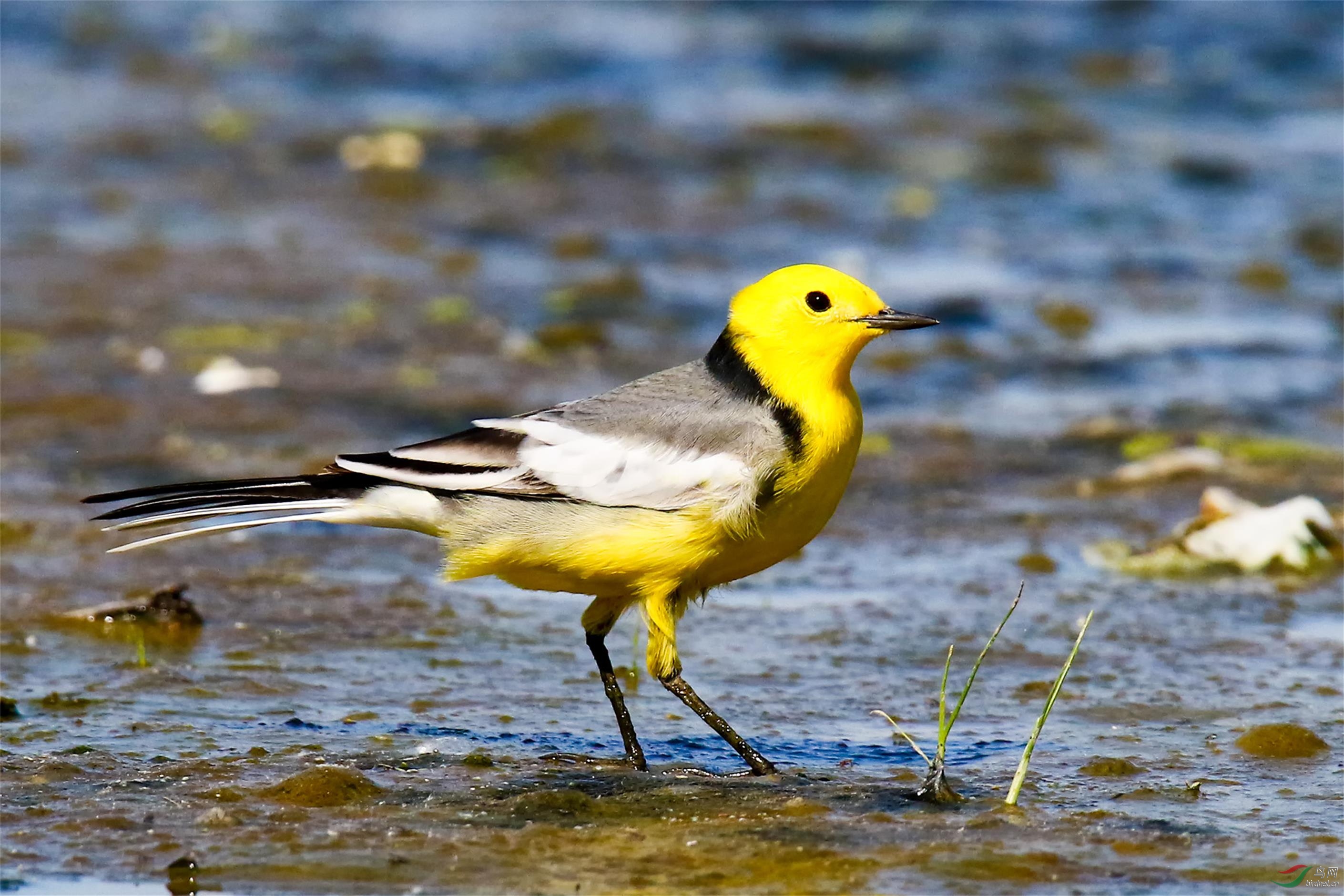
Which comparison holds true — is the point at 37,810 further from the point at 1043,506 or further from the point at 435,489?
the point at 1043,506

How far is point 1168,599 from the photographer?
7.13 metres

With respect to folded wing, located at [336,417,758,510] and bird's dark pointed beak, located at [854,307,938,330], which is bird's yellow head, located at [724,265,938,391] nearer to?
bird's dark pointed beak, located at [854,307,938,330]

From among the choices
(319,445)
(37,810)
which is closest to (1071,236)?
(319,445)

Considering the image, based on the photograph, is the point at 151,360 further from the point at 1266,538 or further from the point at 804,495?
the point at 1266,538

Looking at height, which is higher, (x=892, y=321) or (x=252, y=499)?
(x=892, y=321)

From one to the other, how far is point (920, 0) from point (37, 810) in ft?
53.7

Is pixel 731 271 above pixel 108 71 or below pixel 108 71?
below

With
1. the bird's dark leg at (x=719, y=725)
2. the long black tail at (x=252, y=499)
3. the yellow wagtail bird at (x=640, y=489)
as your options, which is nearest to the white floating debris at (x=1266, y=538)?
the yellow wagtail bird at (x=640, y=489)

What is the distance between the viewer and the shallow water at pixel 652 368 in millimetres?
4914

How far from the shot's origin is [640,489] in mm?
5473

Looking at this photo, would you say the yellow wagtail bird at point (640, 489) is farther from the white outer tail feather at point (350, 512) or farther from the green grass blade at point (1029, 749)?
the green grass blade at point (1029, 749)

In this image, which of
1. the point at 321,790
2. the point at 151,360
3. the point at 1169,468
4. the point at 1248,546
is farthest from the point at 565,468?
the point at 151,360

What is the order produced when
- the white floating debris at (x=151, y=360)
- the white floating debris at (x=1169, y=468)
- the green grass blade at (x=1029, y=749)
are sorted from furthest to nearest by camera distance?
the white floating debris at (x=151, y=360)
the white floating debris at (x=1169, y=468)
the green grass blade at (x=1029, y=749)

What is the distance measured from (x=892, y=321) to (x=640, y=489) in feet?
3.09
